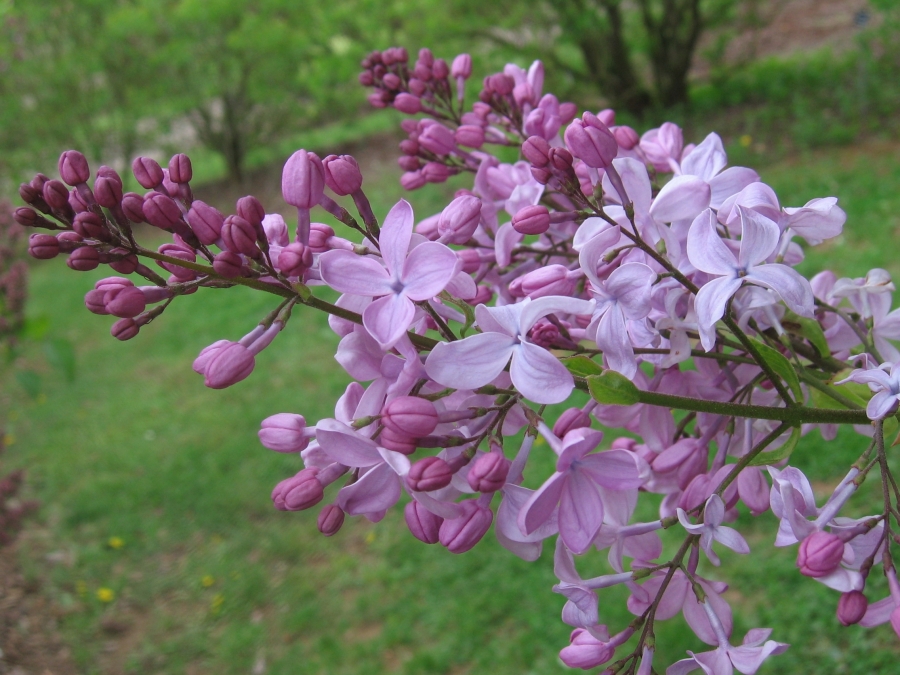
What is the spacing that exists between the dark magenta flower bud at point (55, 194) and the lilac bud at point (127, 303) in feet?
0.27

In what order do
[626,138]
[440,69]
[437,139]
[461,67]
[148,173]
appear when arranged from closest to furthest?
[148,173] < [626,138] < [437,139] < [440,69] < [461,67]

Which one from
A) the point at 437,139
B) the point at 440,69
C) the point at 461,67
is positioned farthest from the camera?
the point at 461,67

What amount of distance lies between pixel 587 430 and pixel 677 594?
311 mm

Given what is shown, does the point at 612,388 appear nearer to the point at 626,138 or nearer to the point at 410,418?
the point at 410,418

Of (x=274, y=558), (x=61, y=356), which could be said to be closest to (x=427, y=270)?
(x=61, y=356)

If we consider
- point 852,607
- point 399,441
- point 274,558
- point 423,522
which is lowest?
point 274,558

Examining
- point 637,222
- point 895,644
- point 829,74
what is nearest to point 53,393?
point 895,644

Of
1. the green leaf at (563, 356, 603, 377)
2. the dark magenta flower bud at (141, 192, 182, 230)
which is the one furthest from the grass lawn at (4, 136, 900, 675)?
the dark magenta flower bud at (141, 192, 182, 230)

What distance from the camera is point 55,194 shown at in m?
0.62

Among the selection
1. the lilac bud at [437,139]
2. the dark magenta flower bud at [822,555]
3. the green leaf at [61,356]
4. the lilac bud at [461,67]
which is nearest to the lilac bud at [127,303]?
the lilac bud at [437,139]

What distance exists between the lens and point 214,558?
127 inches

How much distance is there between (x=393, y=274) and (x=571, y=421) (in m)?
0.21

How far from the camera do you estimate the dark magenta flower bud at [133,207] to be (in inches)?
25.2

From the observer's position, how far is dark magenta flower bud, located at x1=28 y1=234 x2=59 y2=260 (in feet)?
2.04
